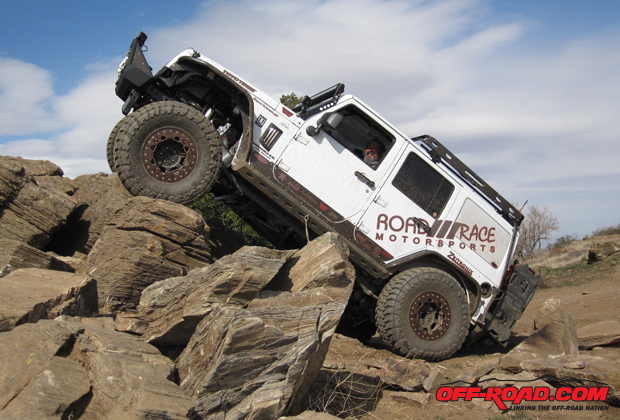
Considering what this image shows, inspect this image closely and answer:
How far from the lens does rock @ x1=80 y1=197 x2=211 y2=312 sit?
4961 mm

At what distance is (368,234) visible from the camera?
226 inches

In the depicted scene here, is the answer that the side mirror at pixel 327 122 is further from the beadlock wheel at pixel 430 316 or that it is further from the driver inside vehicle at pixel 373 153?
the beadlock wheel at pixel 430 316

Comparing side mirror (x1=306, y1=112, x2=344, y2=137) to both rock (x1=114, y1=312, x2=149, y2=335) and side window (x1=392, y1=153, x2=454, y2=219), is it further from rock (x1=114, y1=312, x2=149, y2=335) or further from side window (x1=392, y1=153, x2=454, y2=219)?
rock (x1=114, y1=312, x2=149, y2=335)

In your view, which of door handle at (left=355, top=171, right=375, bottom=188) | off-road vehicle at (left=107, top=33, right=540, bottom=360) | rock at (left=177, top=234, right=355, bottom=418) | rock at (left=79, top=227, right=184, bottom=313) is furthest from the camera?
door handle at (left=355, top=171, right=375, bottom=188)

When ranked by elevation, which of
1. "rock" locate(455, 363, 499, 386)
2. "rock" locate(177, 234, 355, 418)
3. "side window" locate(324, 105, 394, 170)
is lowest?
"rock" locate(177, 234, 355, 418)

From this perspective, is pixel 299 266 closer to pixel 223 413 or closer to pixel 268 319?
pixel 268 319

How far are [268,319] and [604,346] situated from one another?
5.33m

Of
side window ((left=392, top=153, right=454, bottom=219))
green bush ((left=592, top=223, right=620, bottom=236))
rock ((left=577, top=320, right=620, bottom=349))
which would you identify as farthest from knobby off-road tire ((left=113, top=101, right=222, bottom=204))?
green bush ((left=592, top=223, right=620, bottom=236))

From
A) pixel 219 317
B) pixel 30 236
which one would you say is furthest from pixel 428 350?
pixel 30 236

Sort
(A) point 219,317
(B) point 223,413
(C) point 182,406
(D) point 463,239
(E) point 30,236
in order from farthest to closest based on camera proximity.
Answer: (D) point 463,239
(E) point 30,236
(A) point 219,317
(B) point 223,413
(C) point 182,406

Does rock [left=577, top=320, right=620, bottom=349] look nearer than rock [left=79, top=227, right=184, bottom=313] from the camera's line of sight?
No

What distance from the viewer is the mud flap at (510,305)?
643 cm

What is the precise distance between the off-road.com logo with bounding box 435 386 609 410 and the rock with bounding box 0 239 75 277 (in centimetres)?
414

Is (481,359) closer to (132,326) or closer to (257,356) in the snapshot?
(257,356)
